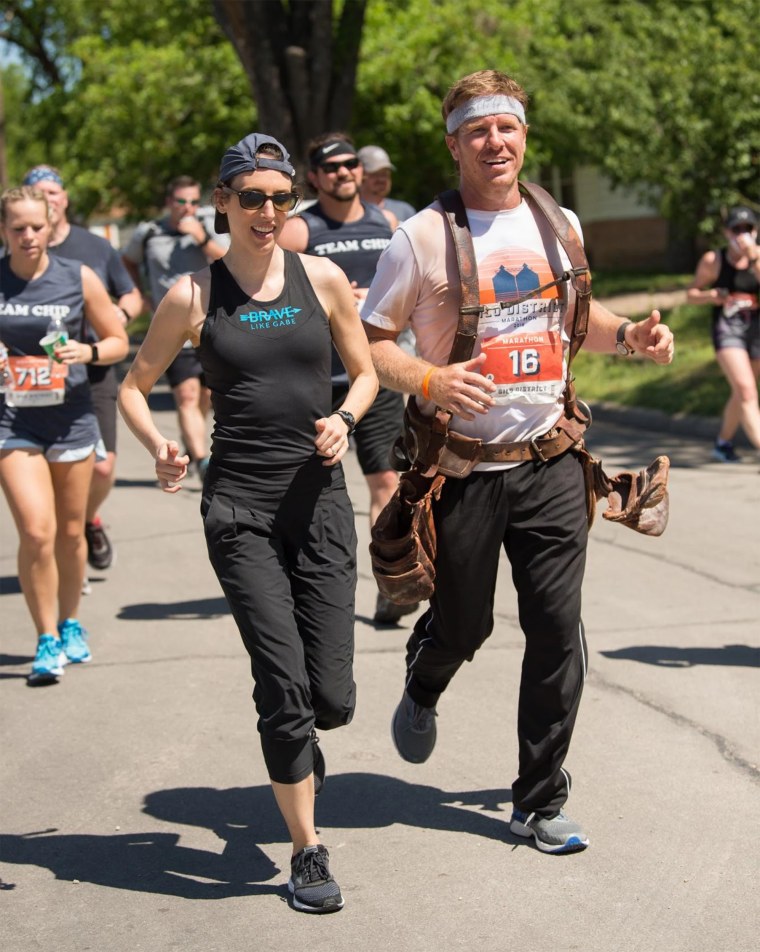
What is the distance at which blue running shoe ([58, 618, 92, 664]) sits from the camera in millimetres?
6820

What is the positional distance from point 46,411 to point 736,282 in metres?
6.56

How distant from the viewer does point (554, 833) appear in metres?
4.43

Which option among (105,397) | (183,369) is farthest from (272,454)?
(183,369)

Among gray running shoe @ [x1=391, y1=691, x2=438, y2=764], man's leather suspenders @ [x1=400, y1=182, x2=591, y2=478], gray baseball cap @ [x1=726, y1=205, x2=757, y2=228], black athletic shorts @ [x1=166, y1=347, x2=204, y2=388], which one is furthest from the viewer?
gray baseball cap @ [x1=726, y1=205, x2=757, y2=228]

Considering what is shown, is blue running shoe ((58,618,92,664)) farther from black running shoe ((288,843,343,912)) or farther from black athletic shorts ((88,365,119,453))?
black running shoe ((288,843,343,912))

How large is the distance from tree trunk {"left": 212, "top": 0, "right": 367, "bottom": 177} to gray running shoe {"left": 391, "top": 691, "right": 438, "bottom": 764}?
13.9 meters

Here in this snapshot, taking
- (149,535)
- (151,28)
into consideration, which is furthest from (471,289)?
(151,28)

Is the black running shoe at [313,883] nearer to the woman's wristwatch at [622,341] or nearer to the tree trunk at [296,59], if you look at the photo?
the woman's wristwatch at [622,341]

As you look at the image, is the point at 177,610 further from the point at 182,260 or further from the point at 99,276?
the point at 182,260

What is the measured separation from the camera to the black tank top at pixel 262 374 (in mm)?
4297

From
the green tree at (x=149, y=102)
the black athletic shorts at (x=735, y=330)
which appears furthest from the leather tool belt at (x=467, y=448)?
the green tree at (x=149, y=102)

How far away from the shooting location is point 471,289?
423 centimetres

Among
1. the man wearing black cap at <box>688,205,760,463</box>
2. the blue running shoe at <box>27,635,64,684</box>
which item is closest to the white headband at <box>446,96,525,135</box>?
the blue running shoe at <box>27,635,64,684</box>

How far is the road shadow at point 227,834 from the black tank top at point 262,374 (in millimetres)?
1197
